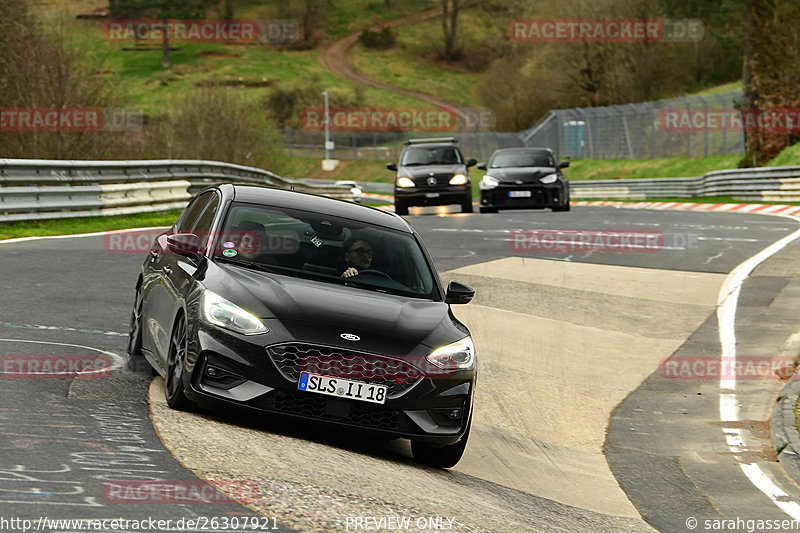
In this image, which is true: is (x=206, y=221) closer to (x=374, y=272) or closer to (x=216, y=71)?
(x=374, y=272)

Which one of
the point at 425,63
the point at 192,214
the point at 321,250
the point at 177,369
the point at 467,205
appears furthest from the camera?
the point at 425,63

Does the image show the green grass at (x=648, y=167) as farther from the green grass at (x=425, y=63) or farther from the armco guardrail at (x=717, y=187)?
the green grass at (x=425, y=63)

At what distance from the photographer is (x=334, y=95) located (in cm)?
11281

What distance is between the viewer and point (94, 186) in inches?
874

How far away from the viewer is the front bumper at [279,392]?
677cm

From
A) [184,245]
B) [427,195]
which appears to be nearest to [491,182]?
[427,195]

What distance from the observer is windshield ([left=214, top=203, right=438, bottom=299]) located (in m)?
7.89

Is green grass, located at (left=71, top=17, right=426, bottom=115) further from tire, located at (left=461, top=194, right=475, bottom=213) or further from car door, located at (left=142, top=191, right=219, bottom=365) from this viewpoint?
car door, located at (left=142, top=191, right=219, bottom=365)

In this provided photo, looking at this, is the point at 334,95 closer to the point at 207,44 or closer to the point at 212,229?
the point at 207,44

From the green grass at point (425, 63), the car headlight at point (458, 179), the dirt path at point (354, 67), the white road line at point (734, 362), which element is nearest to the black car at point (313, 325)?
the white road line at point (734, 362)

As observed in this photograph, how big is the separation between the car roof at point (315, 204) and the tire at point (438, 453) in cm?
182

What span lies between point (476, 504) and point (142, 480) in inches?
75.6

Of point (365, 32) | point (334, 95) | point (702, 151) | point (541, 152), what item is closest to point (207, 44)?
point (365, 32)

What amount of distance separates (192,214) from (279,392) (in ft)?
9.38
